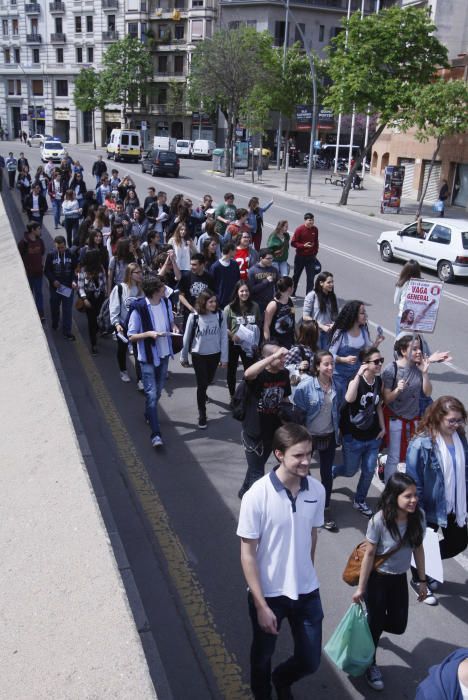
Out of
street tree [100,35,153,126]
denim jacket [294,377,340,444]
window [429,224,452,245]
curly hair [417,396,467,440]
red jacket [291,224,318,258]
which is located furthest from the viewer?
street tree [100,35,153,126]

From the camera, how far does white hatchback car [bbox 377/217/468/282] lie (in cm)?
1756

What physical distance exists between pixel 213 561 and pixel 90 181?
3097cm

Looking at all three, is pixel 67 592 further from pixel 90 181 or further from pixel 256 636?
pixel 90 181

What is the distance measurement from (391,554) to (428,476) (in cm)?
83

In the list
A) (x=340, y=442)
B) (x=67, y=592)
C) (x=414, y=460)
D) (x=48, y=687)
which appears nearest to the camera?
(x=48, y=687)

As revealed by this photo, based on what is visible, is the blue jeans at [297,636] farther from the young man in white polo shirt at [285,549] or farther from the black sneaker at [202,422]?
the black sneaker at [202,422]

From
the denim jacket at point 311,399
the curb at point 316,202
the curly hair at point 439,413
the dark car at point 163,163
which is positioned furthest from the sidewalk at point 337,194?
the curly hair at point 439,413

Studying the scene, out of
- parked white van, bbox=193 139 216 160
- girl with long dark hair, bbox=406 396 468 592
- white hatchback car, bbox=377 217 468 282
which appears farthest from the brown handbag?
parked white van, bbox=193 139 216 160

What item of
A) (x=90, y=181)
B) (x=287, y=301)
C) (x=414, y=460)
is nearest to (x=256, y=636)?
(x=414, y=460)

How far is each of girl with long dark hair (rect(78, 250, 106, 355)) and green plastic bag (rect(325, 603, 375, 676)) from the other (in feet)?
23.2

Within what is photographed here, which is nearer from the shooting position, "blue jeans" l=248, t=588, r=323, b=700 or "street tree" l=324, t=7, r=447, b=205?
"blue jeans" l=248, t=588, r=323, b=700

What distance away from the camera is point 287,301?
823cm

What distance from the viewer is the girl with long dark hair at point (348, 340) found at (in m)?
7.19

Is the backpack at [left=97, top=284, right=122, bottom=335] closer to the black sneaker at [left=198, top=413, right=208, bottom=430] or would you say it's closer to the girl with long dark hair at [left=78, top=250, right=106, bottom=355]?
the girl with long dark hair at [left=78, top=250, right=106, bottom=355]
